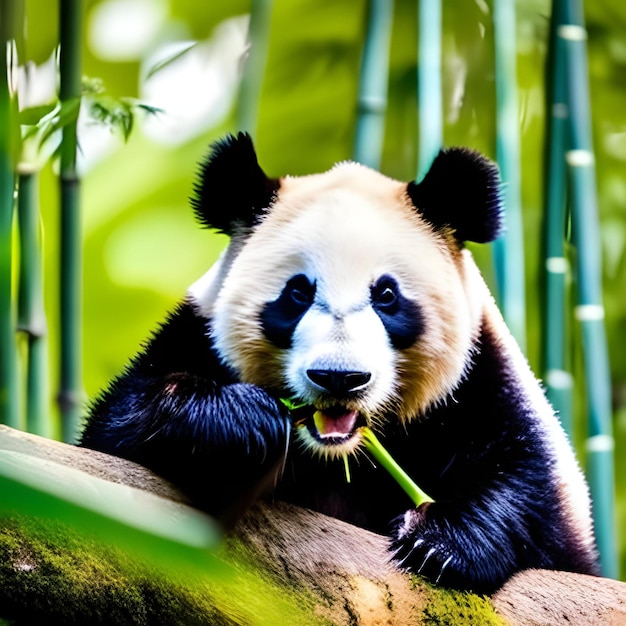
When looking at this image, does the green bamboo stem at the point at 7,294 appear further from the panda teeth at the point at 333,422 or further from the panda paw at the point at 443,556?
the panda paw at the point at 443,556

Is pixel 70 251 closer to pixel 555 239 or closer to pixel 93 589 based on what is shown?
pixel 93 589

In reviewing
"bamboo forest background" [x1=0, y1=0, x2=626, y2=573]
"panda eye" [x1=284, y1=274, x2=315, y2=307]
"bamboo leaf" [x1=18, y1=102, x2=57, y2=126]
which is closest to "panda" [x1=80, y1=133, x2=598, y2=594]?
"panda eye" [x1=284, y1=274, x2=315, y2=307]

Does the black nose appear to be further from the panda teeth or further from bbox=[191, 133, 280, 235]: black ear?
bbox=[191, 133, 280, 235]: black ear

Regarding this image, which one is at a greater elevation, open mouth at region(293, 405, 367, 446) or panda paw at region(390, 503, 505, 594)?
open mouth at region(293, 405, 367, 446)

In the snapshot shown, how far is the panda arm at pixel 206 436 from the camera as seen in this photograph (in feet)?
3.00

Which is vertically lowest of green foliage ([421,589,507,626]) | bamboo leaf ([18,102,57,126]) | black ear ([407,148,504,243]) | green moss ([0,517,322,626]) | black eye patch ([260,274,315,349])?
green foliage ([421,589,507,626])

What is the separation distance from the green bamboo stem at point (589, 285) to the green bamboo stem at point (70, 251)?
799mm

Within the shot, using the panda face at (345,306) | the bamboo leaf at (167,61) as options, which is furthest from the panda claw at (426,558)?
the bamboo leaf at (167,61)

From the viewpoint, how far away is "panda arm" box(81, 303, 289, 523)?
3.00 feet

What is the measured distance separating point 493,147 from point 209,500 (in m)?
0.82

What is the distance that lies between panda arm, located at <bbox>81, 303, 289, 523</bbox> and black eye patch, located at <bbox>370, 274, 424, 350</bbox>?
0.17 metres

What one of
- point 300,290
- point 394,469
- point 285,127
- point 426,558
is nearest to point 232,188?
point 300,290

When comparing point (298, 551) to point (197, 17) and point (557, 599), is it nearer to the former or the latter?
point (557, 599)

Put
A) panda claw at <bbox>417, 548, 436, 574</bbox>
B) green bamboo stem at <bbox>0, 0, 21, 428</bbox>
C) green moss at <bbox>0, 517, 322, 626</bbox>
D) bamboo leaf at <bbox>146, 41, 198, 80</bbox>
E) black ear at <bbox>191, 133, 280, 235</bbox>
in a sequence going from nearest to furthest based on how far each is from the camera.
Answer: green moss at <bbox>0, 517, 322, 626</bbox> < green bamboo stem at <bbox>0, 0, 21, 428</bbox> < panda claw at <bbox>417, 548, 436, 574</bbox> < black ear at <bbox>191, 133, 280, 235</bbox> < bamboo leaf at <bbox>146, 41, 198, 80</bbox>
